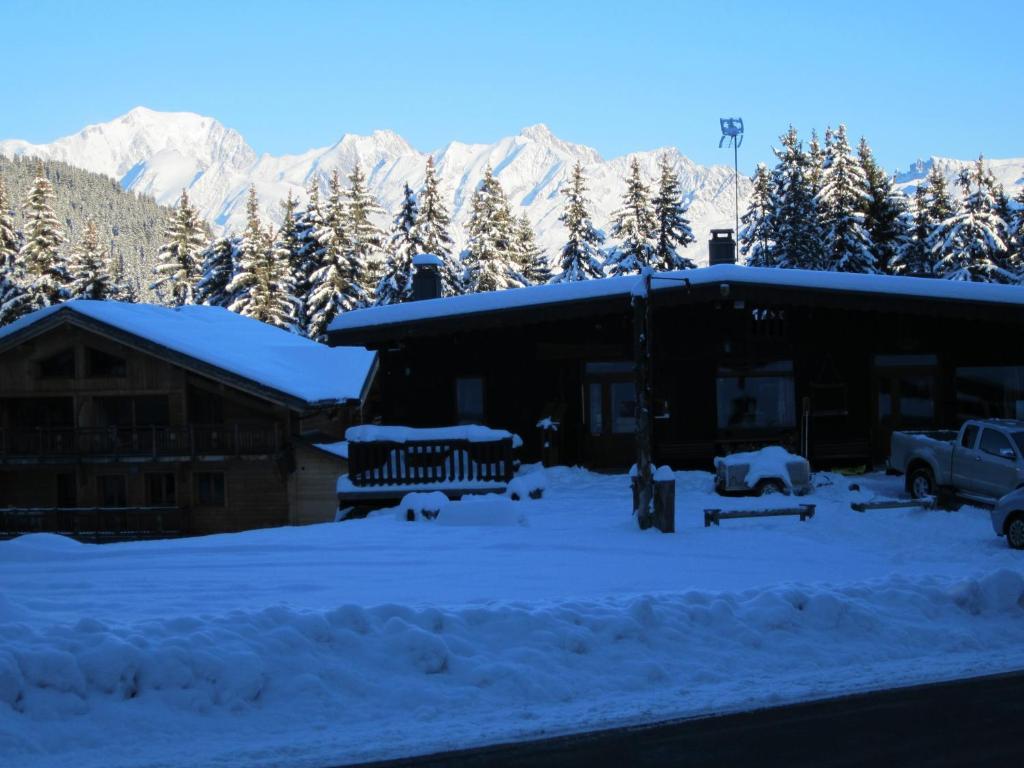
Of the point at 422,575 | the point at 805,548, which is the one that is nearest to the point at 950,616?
the point at 805,548

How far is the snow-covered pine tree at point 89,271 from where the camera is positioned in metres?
55.7

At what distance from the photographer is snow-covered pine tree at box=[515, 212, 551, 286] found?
6738 cm

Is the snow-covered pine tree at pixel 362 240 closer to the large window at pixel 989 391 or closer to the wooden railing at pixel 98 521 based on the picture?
the wooden railing at pixel 98 521

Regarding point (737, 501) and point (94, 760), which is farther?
point (737, 501)

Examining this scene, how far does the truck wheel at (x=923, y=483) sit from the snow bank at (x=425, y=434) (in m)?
8.12

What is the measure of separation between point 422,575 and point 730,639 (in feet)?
14.4

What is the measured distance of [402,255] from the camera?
53.8m

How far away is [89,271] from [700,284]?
43.1 meters

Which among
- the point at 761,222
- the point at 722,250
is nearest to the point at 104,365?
the point at 722,250

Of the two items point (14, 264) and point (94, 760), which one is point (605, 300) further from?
point (14, 264)

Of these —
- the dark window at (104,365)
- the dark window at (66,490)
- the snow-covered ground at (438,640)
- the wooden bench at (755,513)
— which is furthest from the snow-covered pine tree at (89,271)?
the wooden bench at (755,513)

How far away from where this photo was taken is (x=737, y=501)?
19688 millimetres

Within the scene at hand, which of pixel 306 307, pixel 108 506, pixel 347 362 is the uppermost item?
pixel 306 307

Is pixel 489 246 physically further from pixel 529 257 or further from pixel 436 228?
pixel 529 257
